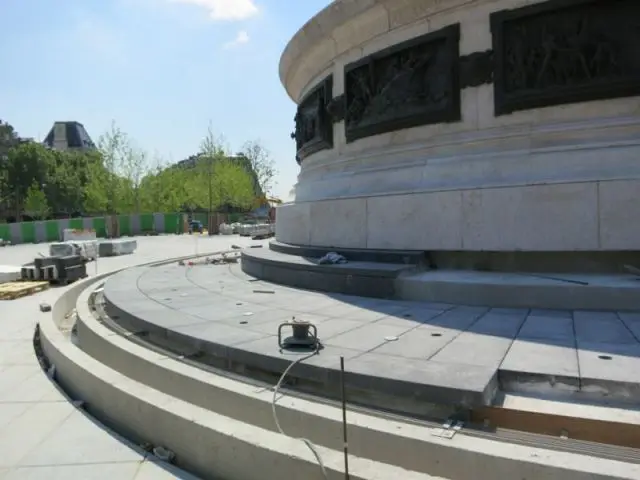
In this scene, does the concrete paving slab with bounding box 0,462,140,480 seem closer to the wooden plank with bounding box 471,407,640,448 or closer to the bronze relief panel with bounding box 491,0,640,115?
the wooden plank with bounding box 471,407,640,448

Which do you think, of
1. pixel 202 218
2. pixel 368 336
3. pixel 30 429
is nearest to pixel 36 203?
pixel 202 218

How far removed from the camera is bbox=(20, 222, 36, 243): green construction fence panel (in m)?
45.9

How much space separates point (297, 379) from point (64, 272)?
1299 cm

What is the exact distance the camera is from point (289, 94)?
571 inches


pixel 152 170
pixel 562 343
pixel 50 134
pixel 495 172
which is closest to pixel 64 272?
pixel 495 172

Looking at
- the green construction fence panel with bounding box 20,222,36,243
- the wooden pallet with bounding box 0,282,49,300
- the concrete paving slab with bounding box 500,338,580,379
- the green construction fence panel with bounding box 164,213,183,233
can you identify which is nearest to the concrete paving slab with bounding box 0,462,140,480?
the concrete paving slab with bounding box 500,338,580,379

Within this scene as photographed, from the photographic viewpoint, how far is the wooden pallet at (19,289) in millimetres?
12664

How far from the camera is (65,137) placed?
115438mm

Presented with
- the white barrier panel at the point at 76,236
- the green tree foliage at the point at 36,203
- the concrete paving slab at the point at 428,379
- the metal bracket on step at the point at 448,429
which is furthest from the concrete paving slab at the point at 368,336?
the green tree foliage at the point at 36,203

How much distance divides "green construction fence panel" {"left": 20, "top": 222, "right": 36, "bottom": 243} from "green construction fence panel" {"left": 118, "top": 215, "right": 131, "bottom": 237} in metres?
8.53

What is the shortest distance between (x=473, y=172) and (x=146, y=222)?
52.2 metres

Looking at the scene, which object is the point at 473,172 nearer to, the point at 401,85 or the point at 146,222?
the point at 401,85

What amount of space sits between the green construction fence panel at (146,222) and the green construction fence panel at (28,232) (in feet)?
36.2

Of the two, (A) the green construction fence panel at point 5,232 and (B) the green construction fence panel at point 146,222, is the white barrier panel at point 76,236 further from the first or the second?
(B) the green construction fence panel at point 146,222
